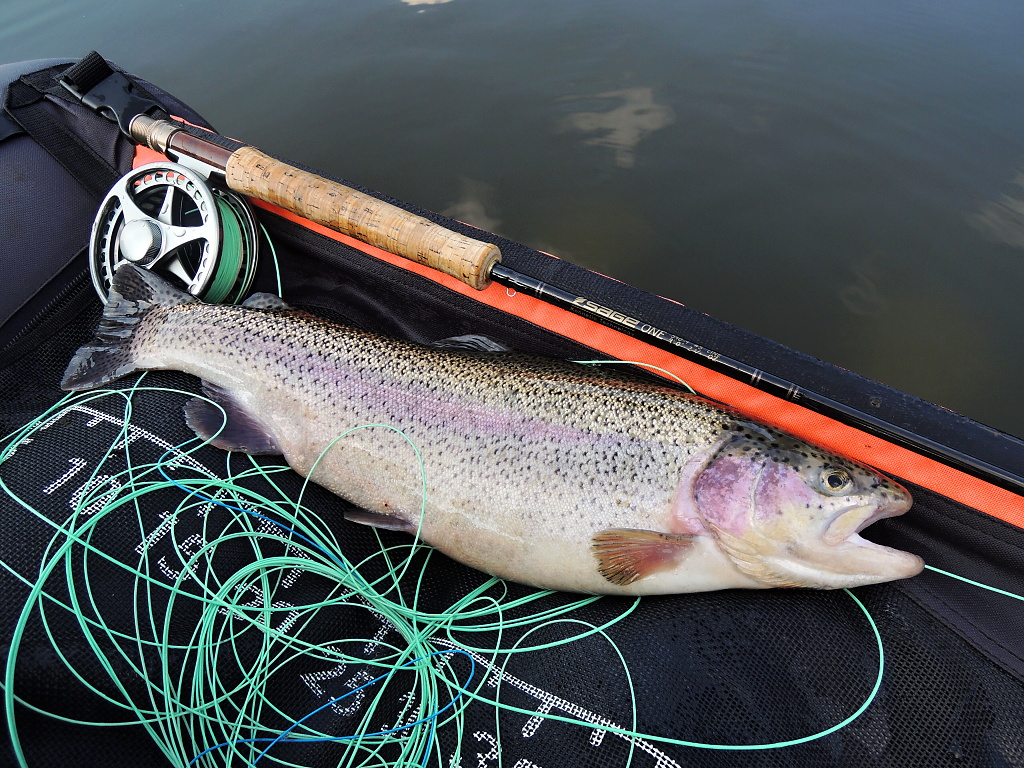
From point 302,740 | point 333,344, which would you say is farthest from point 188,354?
point 302,740

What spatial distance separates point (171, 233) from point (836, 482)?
3405 mm

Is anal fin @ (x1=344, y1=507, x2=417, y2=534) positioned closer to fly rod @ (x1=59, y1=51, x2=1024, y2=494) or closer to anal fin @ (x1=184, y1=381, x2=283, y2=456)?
anal fin @ (x1=184, y1=381, x2=283, y2=456)

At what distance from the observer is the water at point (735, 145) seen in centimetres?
495

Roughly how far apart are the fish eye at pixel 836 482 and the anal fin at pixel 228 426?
2.34 meters

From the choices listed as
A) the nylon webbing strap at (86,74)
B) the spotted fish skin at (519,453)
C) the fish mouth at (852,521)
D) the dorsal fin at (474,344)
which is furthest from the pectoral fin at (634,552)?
the nylon webbing strap at (86,74)

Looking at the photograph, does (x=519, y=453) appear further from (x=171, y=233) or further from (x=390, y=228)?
(x=171, y=233)

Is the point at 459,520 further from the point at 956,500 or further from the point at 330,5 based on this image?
the point at 330,5

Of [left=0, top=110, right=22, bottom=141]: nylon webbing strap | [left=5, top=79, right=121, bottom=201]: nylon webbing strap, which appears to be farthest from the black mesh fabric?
[left=0, top=110, right=22, bottom=141]: nylon webbing strap

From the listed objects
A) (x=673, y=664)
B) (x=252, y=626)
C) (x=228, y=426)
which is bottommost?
(x=673, y=664)

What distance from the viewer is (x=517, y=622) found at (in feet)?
7.67

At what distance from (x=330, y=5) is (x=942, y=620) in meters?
10.2

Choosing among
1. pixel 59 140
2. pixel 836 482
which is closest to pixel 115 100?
pixel 59 140

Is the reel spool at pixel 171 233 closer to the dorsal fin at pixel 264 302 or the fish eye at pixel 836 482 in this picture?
the dorsal fin at pixel 264 302

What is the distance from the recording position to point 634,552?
2295 millimetres
